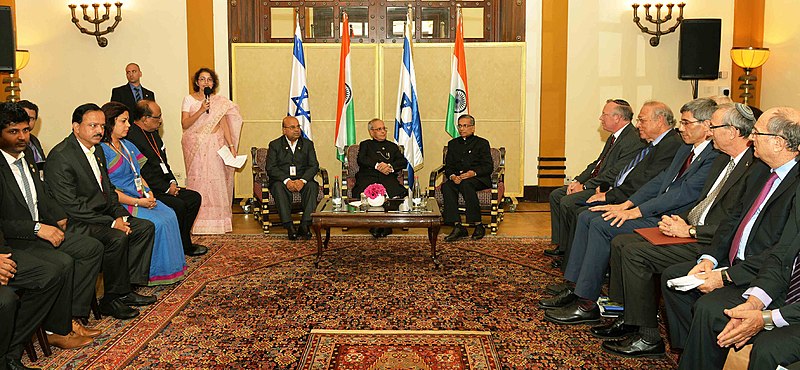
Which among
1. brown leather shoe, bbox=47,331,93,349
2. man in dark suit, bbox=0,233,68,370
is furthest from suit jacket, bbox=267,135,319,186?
man in dark suit, bbox=0,233,68,370

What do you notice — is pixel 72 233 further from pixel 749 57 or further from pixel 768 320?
pixel 749 57

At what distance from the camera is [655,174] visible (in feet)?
18.7

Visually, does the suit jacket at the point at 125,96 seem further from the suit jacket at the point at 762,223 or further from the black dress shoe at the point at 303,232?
the suit jacket at the point at 762,223

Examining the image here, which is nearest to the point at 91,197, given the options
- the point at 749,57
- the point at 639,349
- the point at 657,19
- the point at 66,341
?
the point at 66,341

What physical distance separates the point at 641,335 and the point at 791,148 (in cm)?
145

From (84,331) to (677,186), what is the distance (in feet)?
13.2

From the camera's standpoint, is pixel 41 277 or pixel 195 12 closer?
pixel 41 277

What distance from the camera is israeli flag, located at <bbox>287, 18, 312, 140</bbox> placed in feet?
30.4

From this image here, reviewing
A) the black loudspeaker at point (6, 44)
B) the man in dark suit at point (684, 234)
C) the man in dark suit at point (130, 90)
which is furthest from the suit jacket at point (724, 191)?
the man in dark suit at point (130, 90)

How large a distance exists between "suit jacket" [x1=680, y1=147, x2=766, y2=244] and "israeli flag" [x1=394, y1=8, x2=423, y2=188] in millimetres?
4884

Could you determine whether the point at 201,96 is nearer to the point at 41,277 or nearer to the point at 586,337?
the point at 41,277

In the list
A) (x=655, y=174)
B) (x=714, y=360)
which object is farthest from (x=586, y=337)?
(x=655, y=174)

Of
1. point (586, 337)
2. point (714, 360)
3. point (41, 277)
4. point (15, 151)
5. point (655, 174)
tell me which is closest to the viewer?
point (714, 360)

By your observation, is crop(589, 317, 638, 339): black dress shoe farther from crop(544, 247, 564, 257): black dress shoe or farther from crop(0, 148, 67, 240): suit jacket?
crop(0, 148, 67, 240): suit jacket
